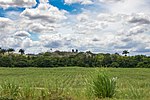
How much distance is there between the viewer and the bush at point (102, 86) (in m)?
15.0

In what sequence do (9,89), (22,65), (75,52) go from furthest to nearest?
(75,52) < (22,65) < (9,89)

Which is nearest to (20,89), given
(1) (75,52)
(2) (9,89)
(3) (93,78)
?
(2) (9,89)

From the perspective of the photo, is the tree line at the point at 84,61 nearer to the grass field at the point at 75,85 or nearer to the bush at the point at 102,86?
the grass field at the point at 75,85

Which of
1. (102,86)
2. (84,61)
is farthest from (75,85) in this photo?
(84,61)

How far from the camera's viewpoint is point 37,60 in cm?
8644

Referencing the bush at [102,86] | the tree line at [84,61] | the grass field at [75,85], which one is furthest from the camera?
the tree line at [84,61]

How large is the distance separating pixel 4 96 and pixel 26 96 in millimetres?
1014

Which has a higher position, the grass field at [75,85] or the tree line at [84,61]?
the tree line at [84,61]

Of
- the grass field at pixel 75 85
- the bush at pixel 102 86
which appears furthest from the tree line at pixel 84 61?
the bush at pixel 102 86

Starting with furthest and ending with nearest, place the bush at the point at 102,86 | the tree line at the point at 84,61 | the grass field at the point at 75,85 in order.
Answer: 1. the tree line at the point at 84,61
2. the bush at the point at 102,86
3. the grass field at the point at 75,85

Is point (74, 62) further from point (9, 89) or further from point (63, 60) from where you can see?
point (9, 89)

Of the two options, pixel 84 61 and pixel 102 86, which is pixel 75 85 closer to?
pixel 102 86

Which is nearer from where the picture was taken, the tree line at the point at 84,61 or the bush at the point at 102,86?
the bush at the point at 102,86

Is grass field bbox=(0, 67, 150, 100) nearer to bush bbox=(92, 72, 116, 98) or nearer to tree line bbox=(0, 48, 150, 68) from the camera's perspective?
bush bbox=(92, 72, 116, 98)
